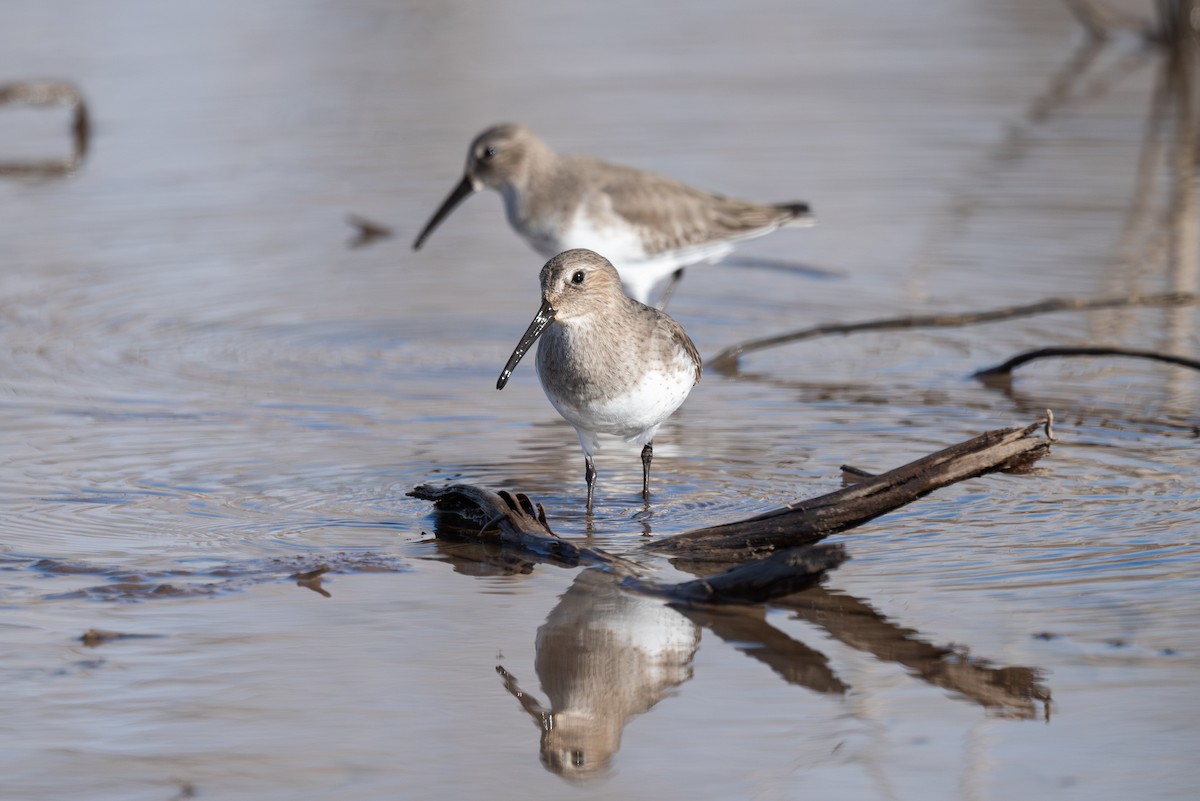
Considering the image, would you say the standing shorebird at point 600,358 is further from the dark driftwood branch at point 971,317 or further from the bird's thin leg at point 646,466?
the dark driftwood branch at point 971,317

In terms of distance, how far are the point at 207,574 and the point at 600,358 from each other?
161cm

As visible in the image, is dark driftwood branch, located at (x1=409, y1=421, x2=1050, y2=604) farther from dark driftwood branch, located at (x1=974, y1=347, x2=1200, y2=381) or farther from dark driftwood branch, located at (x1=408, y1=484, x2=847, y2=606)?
dark driftwood branch, located at (x1=974, y1=347, x2=1200, y2=381)

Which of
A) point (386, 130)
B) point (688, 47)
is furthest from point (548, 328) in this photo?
point (688, 47)

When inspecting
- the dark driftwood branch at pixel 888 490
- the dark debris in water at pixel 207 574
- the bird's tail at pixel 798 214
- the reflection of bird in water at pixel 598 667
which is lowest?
the dark debris in water at pixel 207 574

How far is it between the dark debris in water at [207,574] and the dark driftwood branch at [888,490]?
A: 1230 millimetres

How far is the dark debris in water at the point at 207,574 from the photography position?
520 centimetres

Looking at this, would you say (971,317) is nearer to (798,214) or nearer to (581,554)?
(798,214)

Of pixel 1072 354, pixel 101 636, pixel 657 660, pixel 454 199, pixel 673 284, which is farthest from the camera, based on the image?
pixel 454 199

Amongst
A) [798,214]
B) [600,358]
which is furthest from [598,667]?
[798,214]

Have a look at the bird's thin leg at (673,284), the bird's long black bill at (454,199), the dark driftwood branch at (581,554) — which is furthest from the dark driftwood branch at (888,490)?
the bird's long black bill at (454,199)

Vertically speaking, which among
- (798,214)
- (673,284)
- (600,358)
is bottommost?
(673,284)

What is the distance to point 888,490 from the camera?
5.08 meters

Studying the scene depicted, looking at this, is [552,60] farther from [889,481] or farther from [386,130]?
[889,481]

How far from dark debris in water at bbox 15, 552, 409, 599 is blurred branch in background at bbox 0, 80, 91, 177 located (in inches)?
309
